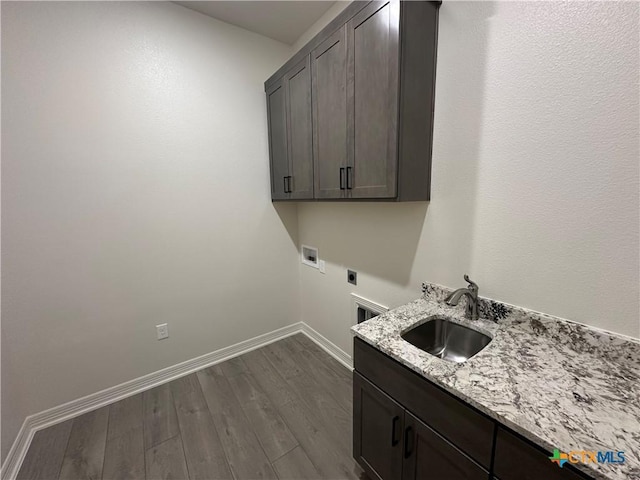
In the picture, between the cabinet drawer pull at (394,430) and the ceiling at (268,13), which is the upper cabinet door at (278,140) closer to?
the ceiling at (268,13)

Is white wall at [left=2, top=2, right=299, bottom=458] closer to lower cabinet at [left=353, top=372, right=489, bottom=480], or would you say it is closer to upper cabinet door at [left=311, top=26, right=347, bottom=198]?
upper cabinet door at [left=311, top=26, right=347, bottom=198]

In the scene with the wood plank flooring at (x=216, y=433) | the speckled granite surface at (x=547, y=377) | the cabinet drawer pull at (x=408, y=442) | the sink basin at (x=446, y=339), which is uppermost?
the speckled granite surface at (x=547, y=377)

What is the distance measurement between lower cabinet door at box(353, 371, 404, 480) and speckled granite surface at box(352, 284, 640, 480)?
248 mm

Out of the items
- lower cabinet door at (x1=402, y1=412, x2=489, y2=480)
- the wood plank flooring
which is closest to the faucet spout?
lower cabinet door at (x1=402, y1=412, x2=489, y2=480)

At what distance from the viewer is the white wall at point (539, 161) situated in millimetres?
905

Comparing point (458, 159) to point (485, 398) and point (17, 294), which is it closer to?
point (485, 398)

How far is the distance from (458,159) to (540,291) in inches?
27.9

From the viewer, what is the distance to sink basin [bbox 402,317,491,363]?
125 cm

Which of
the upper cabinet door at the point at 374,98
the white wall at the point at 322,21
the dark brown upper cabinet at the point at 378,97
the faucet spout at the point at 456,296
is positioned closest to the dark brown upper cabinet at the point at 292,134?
the dark brown upper cabinet at the point at 378,97

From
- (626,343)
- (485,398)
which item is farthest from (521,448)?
(626,343)

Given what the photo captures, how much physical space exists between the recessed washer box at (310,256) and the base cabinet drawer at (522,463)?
190cm

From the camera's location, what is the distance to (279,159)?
2236 millimetres

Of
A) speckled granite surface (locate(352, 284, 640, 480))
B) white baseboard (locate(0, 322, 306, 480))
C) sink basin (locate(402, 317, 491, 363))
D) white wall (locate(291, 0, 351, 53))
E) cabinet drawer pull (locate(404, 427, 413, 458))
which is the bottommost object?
white baseboard (locate(0, 322, 306, 480))

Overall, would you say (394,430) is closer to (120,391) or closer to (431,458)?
(431,458)
